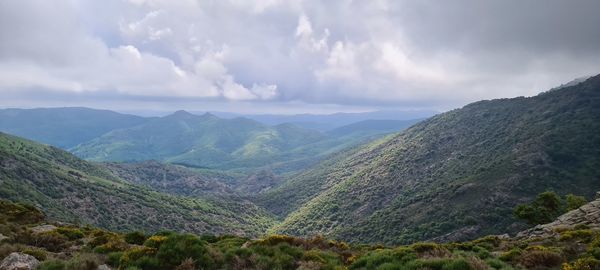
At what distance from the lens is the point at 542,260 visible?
60.7 feet

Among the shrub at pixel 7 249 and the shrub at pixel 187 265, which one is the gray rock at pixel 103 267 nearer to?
the shrub at pixel 187 265

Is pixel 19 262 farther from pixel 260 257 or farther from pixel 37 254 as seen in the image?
pixel 260 257

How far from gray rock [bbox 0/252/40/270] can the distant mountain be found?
95.3 meters

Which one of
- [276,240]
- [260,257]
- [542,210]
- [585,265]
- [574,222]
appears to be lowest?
[542,210]

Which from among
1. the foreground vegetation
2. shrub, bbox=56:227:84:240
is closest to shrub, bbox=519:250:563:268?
the foreground vegetation

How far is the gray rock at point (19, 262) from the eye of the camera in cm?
1694

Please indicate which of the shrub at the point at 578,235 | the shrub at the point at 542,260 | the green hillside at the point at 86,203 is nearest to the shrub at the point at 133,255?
the shrub at the point at 542,260

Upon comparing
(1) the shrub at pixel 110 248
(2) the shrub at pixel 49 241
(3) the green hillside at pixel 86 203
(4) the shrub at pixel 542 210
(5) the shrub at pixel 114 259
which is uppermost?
(5) the shrub at pixel 114 259

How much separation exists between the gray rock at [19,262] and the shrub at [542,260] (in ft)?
75.4

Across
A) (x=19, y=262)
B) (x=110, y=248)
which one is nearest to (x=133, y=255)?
(x=110, y=248)

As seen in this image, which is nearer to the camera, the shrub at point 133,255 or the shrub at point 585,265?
the shrub at point 585,265

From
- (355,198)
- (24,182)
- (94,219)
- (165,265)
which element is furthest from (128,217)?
(165,265)

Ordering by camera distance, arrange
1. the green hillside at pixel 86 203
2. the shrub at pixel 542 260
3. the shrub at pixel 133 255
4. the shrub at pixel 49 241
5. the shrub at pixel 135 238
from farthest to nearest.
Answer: the green hillside at pixel 86 203 < the shrub at pixel 135 238 < the shrub at pixel 49 241 < the shrub at pixel 133 255 < the shrub at pixel 542 260

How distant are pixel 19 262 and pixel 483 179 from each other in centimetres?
12814
